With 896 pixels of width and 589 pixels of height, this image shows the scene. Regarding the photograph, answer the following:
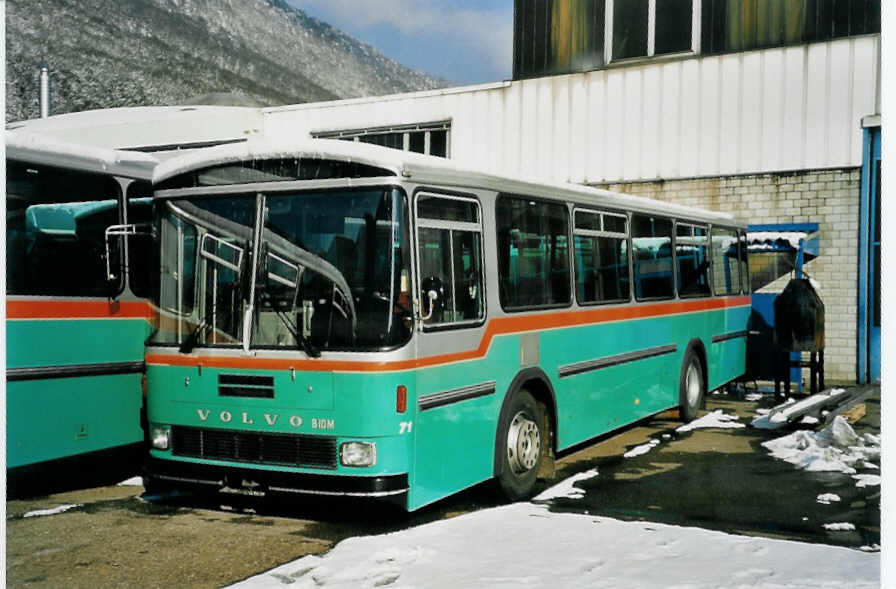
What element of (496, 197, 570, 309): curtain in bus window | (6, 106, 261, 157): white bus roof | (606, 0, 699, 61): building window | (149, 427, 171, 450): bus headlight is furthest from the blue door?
(6, 106, 261, 157): white bus roof

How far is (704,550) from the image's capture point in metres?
5.99

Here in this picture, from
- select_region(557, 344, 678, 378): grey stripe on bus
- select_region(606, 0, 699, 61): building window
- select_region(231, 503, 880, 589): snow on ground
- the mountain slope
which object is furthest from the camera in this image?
the mountain slope

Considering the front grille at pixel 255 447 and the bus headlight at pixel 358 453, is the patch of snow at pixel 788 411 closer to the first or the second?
the bus headlight at pixel 358 453

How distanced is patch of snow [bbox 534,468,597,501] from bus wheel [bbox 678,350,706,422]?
3342 mm

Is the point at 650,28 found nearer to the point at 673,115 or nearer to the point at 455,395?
the point at 673,115

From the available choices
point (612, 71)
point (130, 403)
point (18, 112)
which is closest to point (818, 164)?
point (612, 71)

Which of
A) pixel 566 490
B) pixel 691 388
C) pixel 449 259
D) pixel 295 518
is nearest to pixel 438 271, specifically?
pixel 449 259

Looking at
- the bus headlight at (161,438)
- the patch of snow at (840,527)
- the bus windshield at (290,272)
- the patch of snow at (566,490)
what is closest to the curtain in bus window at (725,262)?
the patch of snow at (566,490)

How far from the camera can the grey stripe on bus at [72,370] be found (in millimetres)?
7344

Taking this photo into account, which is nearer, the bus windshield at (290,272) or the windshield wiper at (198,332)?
the bus windshield at (290,272)

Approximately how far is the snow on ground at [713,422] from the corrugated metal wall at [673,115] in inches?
223

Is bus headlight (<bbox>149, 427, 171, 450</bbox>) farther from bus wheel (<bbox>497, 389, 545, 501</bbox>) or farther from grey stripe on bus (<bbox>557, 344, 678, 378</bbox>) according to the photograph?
grey stripe on bus (<bbox>557, 344, 678, 378</bbox>)

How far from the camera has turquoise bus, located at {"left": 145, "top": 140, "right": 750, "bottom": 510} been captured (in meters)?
6.15

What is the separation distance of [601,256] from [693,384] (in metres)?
3.53
